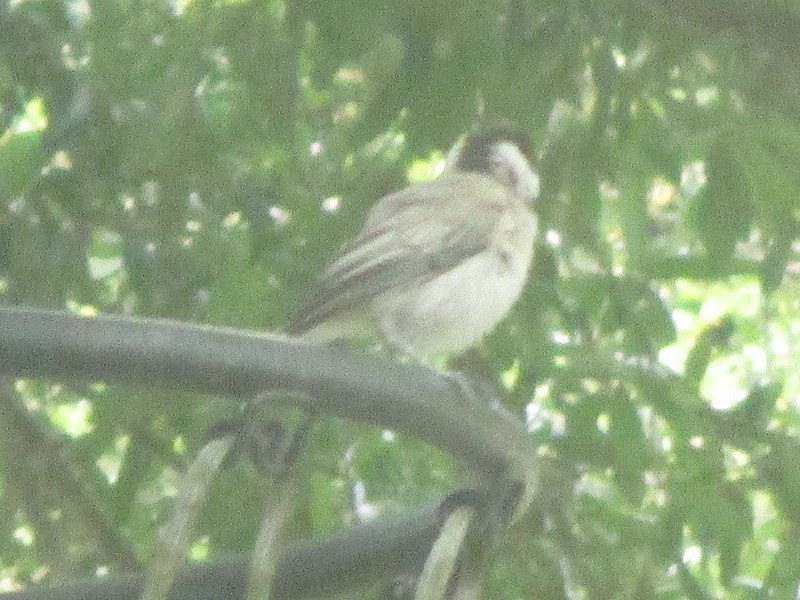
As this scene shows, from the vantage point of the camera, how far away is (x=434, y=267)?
10.4 feet

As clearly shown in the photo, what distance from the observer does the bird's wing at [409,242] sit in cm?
269

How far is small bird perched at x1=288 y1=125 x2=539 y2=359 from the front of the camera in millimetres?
2779

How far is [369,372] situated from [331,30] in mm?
905

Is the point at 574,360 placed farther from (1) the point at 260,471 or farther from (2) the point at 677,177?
(1) the point at 260,471

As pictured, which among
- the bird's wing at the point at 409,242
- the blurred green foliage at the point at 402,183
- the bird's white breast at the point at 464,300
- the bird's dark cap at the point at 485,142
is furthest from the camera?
the bird's white breast at the point at 464,300

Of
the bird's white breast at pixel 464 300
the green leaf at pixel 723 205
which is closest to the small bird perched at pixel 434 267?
the bird's white breast at pixel 464 300

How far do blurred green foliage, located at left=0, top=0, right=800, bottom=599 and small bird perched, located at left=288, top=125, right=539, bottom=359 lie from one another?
7 cm

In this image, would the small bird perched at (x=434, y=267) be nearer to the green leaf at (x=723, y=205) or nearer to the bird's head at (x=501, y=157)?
the bird's head at (x=501, y=157)

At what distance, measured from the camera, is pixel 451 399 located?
1.70 meters

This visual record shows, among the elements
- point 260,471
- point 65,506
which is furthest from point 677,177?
point 260,471

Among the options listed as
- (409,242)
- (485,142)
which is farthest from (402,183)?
(485,142)

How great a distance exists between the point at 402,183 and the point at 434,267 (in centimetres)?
25

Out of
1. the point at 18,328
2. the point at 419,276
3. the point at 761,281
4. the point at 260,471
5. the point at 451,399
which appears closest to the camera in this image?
the point at 18,328

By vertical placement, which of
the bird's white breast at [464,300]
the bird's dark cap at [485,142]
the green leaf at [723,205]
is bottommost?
the green leaf at [723,205]
